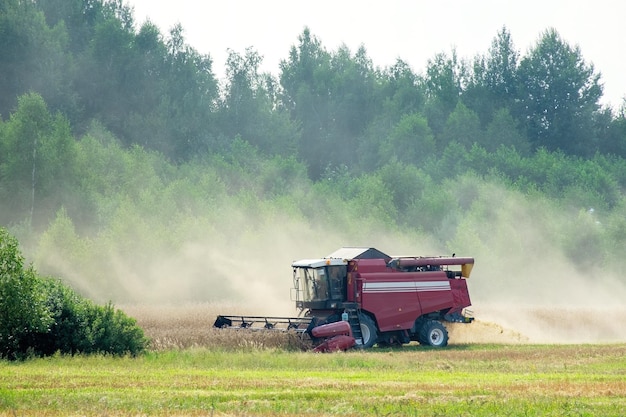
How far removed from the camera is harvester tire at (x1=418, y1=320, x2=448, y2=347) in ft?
109

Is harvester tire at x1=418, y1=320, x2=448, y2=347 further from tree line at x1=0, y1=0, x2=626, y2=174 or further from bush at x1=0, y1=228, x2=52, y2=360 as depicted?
tree line at x1=0, y1=0, x2=626, y2=174

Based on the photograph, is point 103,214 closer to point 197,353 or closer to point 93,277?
point 93,277

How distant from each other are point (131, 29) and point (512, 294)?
5954 cm

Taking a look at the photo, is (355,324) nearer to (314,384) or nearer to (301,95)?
(314,384)

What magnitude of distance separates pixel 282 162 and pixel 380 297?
2318 inches

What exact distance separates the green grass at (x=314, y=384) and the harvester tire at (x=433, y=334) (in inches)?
185

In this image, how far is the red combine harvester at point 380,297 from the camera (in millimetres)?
32844

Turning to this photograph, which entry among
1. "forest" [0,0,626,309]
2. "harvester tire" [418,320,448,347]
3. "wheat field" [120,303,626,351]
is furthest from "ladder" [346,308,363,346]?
"forest" [0,0,626,309]

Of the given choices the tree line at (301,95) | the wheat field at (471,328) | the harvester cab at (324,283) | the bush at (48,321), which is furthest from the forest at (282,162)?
the bush at (48,321)

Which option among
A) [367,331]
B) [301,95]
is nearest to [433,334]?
[367,331]

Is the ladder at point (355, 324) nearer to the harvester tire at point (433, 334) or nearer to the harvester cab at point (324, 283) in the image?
the harvester cab at point (324, 283)

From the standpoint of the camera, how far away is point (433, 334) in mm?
33594

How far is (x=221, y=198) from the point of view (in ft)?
240

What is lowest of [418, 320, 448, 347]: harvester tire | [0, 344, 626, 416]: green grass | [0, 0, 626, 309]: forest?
[0, 344, 626, 416]: green grass
